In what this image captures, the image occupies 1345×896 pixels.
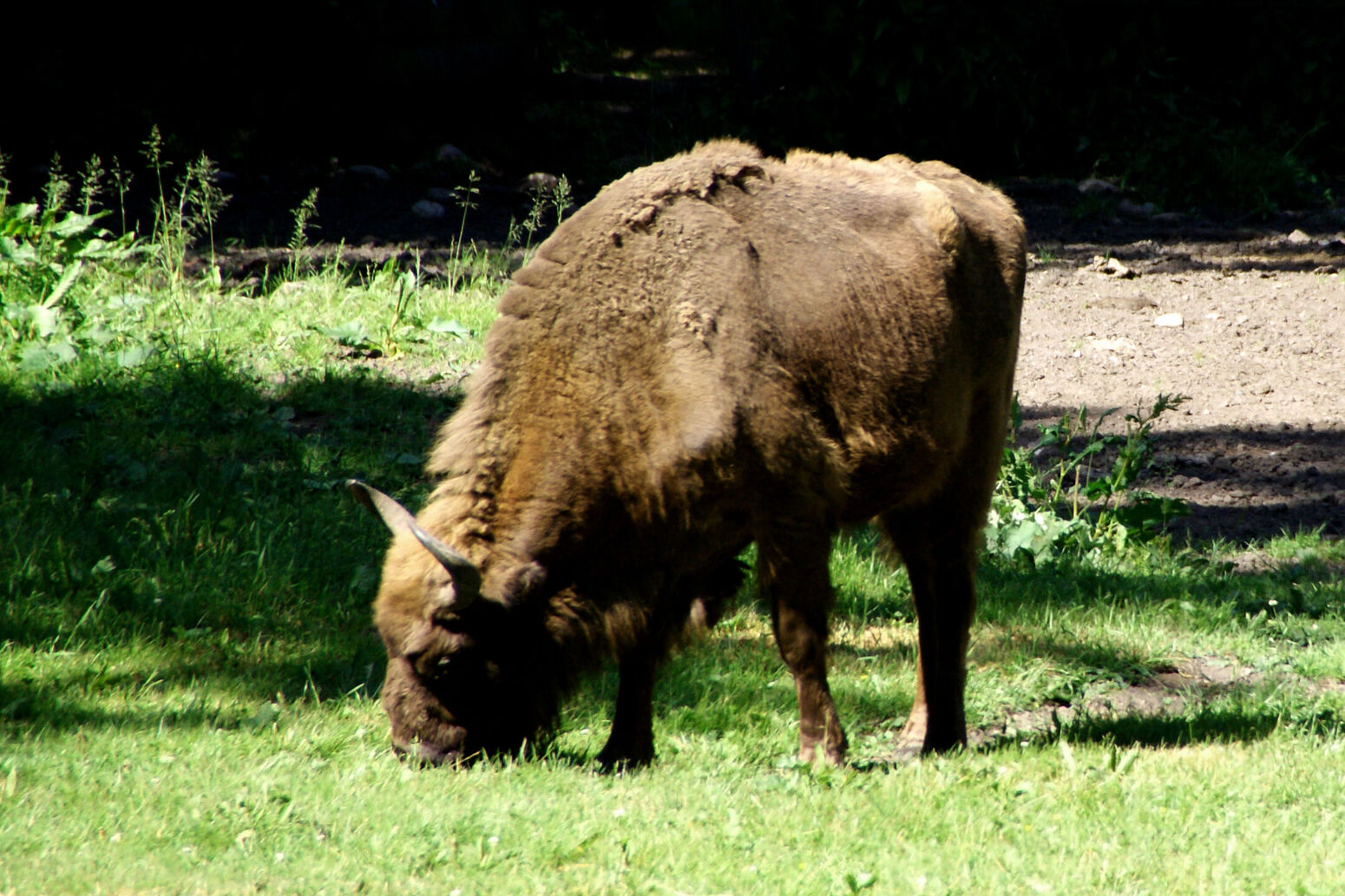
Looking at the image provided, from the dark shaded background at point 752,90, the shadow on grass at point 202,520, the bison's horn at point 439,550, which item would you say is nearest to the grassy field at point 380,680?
the shadow on grass at point 202,520

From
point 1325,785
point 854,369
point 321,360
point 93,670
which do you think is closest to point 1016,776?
point 1325,785

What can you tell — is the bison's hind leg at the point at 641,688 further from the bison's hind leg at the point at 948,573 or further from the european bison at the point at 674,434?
the bison's hind leg at the point at 948,573

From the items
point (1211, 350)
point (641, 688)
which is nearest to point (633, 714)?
point (641, 688)

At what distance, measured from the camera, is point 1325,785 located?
3.88 metres

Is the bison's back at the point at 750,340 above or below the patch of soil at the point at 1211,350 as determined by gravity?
above

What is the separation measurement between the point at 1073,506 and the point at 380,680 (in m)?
3.63

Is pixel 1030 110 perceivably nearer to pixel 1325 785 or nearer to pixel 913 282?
pixel 913 282

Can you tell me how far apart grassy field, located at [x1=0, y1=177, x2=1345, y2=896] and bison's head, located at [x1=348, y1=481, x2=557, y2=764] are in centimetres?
13

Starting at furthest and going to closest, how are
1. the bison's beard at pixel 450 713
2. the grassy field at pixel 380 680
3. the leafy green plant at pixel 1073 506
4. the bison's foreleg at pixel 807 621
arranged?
the leafy green plant at pixel 1073 506 → the bison's foreleg at pixel 807 621 → the bison's beard at pixel 450 713 → the grassy field at pixel 380 680

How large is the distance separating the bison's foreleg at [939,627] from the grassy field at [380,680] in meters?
0.22

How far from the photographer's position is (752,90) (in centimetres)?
1282

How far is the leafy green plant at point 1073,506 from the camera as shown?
6531mm

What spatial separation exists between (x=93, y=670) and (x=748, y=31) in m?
9.85

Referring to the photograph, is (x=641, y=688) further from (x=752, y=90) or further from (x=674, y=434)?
(x=752, y=90)
